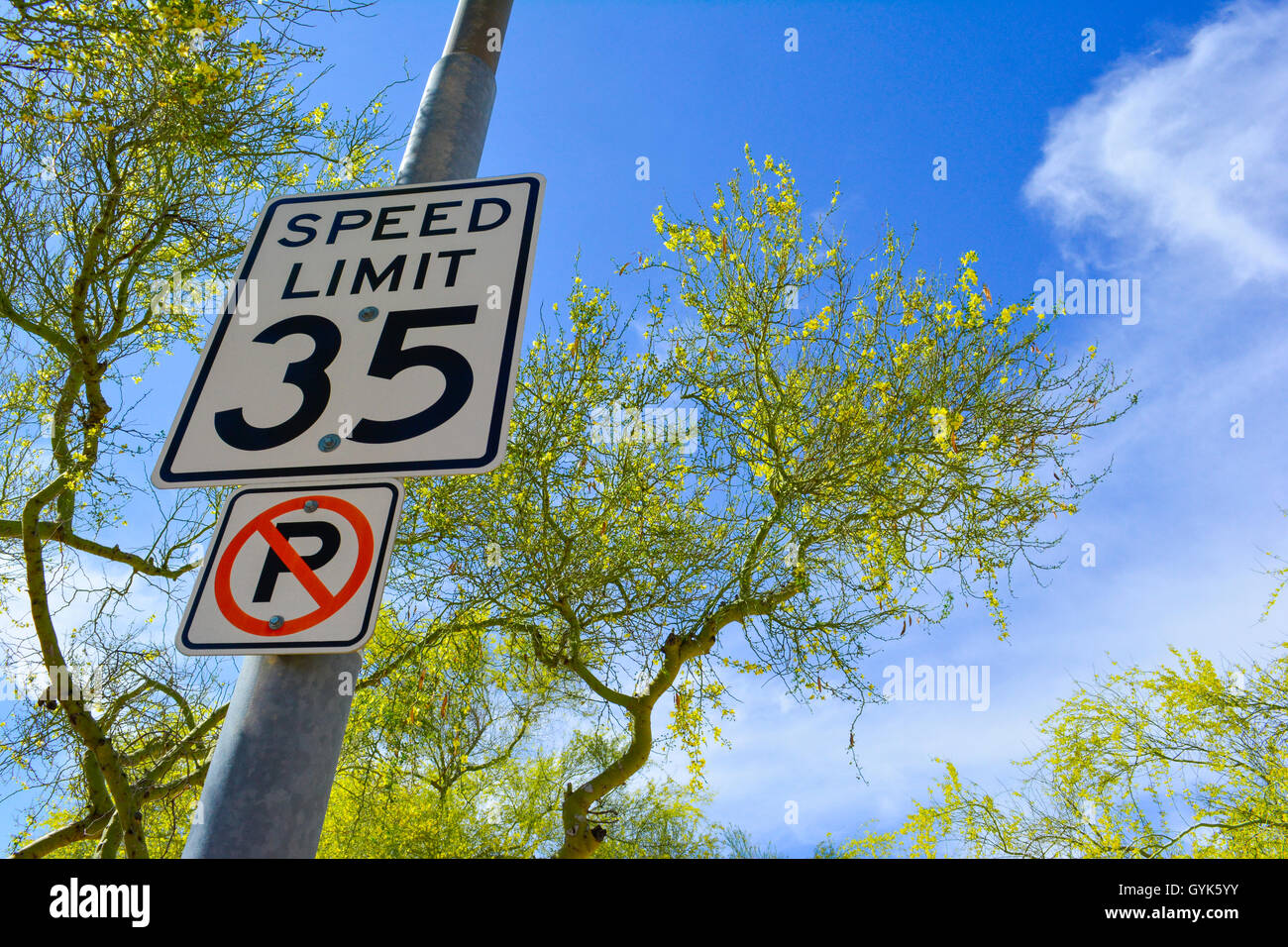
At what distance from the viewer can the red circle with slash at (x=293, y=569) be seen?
1525mm

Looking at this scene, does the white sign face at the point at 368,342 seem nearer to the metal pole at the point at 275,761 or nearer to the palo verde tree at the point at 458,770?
the metal pole at the point at 275,761

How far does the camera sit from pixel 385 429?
1.76m

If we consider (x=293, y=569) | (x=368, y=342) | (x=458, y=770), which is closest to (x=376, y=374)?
(x=368, y=342)

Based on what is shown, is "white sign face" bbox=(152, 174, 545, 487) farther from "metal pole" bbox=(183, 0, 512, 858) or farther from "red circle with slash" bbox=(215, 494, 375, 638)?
"metal pole" bbox=(183, 0, 512, 858)

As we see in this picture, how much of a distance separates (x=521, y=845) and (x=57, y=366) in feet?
43.9

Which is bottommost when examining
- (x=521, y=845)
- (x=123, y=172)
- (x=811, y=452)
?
(x=521, y=845)

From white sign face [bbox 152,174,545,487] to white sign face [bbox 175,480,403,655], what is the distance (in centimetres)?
7

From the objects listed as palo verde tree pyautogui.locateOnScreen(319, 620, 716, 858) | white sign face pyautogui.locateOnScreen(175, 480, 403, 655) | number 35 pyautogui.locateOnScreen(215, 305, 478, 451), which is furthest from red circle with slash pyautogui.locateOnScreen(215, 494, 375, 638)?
palo verde tree pyautogui.locateOnScreen(319, 620, 716, 858)

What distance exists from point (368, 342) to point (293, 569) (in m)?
0.62

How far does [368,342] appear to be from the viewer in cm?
194

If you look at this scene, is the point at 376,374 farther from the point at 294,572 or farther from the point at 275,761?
the point at 275,761
